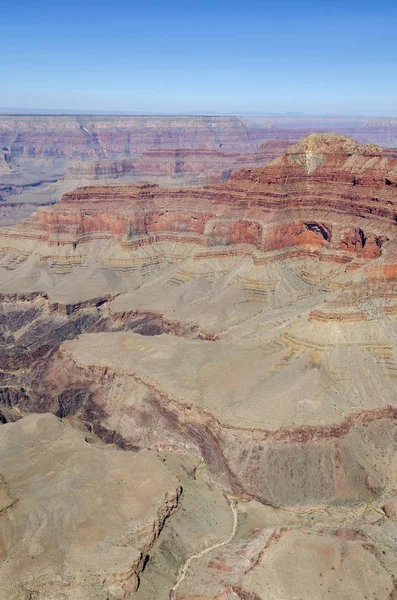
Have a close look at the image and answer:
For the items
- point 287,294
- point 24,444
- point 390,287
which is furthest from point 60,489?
point 287,294

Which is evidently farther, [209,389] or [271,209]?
[271,209]

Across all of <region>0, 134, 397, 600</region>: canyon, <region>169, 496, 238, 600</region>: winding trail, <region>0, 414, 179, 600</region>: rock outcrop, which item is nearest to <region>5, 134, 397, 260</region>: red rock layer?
<region>0, 134, 397, 600</region>: canyon

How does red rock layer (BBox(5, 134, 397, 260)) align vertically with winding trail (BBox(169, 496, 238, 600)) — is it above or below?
above

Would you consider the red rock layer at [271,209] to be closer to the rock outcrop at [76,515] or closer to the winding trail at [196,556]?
the winding trail at [196,556]

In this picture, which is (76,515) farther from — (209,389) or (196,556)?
(209,389)

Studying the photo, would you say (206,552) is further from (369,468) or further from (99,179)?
(99,179)

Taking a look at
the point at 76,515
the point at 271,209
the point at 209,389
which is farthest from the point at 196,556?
the point at 271,209

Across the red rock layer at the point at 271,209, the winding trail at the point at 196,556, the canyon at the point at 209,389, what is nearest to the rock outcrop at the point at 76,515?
the canyon at the point at 209,389

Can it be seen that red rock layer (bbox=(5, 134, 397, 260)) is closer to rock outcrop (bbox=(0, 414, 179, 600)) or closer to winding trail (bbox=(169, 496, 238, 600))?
winding trail (bbox=(169, 496, 238, 600))
